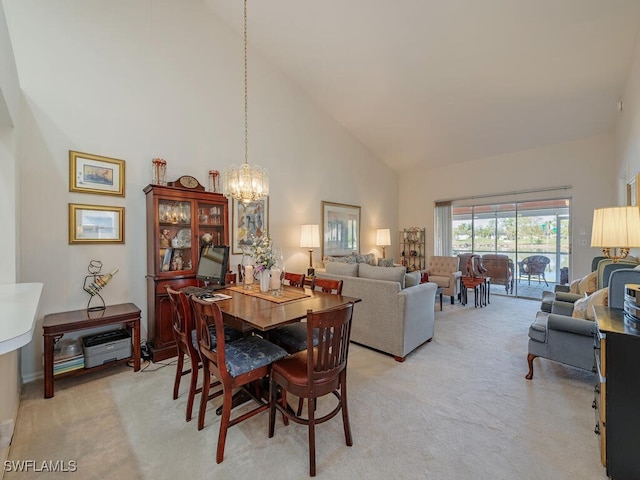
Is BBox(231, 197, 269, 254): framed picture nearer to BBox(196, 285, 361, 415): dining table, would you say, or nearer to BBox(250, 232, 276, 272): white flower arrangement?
BBox(196, 285, 361, 415): dining table

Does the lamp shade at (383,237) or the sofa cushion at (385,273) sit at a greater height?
the lamp shade at (383,237)

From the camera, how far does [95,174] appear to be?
10.1 feet

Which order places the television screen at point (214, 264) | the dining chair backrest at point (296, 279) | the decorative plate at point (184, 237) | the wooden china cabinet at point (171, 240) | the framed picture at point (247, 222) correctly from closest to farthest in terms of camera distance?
the television screen at point (214, 264)
the dining chair backrest at point (296, 279)
the wooden china cabinet at point (171, 240)
the decorative plate at point (184, 237)
the framed picture at point (247, 222)

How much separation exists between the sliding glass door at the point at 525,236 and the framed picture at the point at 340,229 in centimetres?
258

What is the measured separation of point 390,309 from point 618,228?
6.76 ft

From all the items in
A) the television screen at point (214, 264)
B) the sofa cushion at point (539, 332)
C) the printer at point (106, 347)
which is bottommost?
the printer at point (106, 347)

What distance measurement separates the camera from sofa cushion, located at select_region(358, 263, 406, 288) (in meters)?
3.24

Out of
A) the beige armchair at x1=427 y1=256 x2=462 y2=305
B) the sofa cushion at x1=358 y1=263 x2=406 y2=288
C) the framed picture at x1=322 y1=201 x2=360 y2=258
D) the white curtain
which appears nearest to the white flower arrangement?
the sofa cushion at x1=358 y1=263 x2=406 y2=288

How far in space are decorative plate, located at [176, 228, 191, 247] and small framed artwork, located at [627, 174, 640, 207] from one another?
4874 millimetres

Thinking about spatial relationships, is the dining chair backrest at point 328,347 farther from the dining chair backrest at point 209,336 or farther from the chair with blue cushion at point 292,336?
the dining chair backrest at point 209,336

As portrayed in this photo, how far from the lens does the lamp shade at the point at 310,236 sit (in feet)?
16.6

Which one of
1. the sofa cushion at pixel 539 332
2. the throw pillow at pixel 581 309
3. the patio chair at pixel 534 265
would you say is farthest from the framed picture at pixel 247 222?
the patio chair at pixel 534 265

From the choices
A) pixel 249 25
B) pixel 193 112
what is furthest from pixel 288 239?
pixel 249 25

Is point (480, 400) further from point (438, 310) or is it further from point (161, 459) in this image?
point (438, 310)
